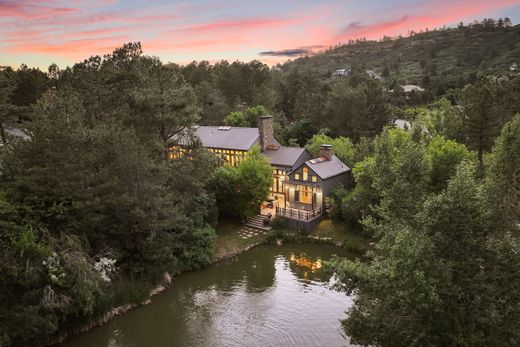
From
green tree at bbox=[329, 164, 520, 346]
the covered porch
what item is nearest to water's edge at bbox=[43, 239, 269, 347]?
the covered porch

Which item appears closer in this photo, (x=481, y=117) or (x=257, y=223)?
(x=257, y=223)

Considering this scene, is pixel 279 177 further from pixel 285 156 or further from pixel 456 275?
pixel 456 275

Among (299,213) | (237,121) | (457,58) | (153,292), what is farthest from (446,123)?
(457,58)

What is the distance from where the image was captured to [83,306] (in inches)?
649

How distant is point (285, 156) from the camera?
37.1 meters

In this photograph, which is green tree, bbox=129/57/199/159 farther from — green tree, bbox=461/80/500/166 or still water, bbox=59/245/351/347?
green tree, bbox=461/80/500/166

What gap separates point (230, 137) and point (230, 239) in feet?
51.4

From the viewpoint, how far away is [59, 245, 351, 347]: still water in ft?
57.6

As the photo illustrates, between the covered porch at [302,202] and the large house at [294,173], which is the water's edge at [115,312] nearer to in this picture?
the covered porch at [302,202]

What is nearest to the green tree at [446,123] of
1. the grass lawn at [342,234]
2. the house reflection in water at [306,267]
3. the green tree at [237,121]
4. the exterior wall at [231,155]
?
the grass lawn at [342,234]

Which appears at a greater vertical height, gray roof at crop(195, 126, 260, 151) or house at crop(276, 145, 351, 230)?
gray roof at crop(195, 126, 260, 151)

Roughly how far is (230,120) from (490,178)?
33700mm

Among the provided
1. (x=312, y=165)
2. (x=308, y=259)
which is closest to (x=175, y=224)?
(x=308, y=259)

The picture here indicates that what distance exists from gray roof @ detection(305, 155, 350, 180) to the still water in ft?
28.1
